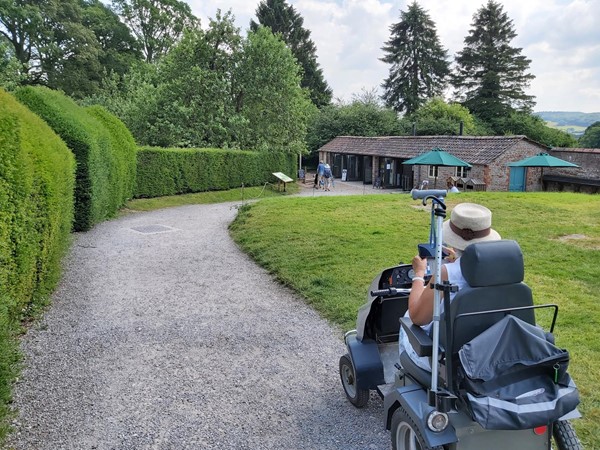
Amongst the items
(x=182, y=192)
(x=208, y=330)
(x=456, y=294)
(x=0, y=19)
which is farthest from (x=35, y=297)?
(x=0, y=19)

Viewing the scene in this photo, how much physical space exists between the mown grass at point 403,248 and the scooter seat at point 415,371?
127cm

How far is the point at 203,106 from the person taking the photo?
26953 mm

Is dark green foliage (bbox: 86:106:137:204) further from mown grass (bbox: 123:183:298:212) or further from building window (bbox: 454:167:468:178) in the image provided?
building window (bbox: 454:167:468:178)

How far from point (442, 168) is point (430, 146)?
7.04ft

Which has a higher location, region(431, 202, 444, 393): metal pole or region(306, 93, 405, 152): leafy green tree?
region(306, 93, 405, 152): leafy green tree

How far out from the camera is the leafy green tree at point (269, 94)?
2725 centimetres

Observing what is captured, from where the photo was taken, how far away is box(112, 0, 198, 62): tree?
42156 mm

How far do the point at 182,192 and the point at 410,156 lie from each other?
13.8 metres

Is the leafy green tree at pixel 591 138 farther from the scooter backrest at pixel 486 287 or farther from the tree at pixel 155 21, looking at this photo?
the scooter backrest at pixel 486 287

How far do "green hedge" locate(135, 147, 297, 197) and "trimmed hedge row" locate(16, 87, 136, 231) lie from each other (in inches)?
167

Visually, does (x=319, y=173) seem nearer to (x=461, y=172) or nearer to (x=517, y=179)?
(x=461, y=172)

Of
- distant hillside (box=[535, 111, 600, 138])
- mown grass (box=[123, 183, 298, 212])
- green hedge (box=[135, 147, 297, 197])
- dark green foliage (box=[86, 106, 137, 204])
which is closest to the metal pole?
dark green foliage (box=[86, 106, 137, 204])

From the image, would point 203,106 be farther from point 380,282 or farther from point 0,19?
point 380,282

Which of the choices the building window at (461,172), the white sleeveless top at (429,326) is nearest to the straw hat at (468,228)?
the white sleeveless top at (429,326)
